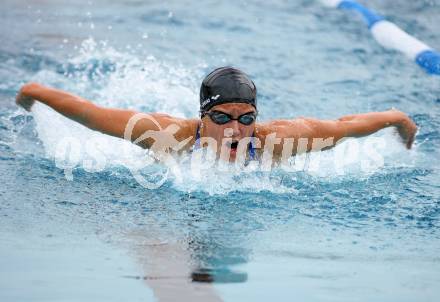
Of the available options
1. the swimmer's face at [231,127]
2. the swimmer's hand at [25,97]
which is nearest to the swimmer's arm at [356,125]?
the swimmer's face at [231,127]

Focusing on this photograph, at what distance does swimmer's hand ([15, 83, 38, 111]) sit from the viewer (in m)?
4.94

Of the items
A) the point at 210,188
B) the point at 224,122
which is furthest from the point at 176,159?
the point at 224,122

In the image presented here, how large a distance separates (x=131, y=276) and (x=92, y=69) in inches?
179

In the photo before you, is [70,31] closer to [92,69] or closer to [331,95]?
[92,69]

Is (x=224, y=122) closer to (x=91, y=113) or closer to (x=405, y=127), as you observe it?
(x=91, y=113)

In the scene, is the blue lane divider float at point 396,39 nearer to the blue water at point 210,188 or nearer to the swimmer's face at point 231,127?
the blue water at point 210,188

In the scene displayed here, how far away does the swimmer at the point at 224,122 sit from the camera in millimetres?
4754

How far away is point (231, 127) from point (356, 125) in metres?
0.90

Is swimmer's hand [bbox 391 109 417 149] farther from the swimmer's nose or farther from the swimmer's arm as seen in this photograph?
the swimmer's nose

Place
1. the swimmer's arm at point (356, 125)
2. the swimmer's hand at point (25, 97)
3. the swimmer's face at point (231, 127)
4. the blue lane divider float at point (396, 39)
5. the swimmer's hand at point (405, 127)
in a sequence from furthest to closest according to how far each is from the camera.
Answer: the blue lane divider float at point (396, 39) → the swimmer's hand at point (405, 127) → the swimmer's arm at point (356, 125) → the swimmer's hand at point (25, 97) → the swimmer's face at point (231, 127)

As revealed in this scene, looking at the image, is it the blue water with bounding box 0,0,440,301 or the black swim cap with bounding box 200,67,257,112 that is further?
the black swim cap with bounding box 200,67,257,112

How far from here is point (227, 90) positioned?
4.77 meters

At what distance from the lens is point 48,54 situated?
8.17 m

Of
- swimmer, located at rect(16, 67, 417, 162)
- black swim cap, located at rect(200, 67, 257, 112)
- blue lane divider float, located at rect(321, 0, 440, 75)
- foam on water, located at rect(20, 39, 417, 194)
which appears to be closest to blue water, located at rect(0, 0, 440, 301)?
foam on water, located at rect(20, 39, 417, 194)
